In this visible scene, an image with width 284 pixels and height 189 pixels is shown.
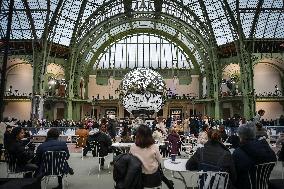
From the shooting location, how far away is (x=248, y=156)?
5.00 metres

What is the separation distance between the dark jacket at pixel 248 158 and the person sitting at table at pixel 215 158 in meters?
0.23

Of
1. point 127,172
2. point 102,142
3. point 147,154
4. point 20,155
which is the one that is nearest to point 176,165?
point 147,154

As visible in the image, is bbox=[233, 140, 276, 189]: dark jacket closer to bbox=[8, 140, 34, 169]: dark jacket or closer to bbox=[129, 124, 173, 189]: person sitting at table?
bbox=[129, 124, 173, 189]: person sitting at table

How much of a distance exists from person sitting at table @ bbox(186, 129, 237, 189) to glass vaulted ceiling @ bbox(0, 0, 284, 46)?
29.0m

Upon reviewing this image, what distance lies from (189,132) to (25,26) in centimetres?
2354

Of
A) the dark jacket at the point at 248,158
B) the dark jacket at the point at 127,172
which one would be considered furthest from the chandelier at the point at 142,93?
the dark jacket at the point at 127,172

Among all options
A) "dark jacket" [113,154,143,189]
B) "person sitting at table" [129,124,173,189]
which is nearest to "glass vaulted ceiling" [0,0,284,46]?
"person sitting at table" [129,124,173,189]

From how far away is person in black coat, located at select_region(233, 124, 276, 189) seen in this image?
4961 millimetres

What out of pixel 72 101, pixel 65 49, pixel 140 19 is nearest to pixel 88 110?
pixel 72 101

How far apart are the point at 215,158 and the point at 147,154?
974mm

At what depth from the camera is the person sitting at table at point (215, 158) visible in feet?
15.6

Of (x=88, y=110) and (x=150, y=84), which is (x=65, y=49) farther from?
(x=150, y=84)

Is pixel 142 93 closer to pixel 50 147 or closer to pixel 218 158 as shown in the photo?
pixel 50 147

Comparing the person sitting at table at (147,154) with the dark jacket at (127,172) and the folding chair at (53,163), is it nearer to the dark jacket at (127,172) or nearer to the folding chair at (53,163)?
the dark jacket at (127,172)
